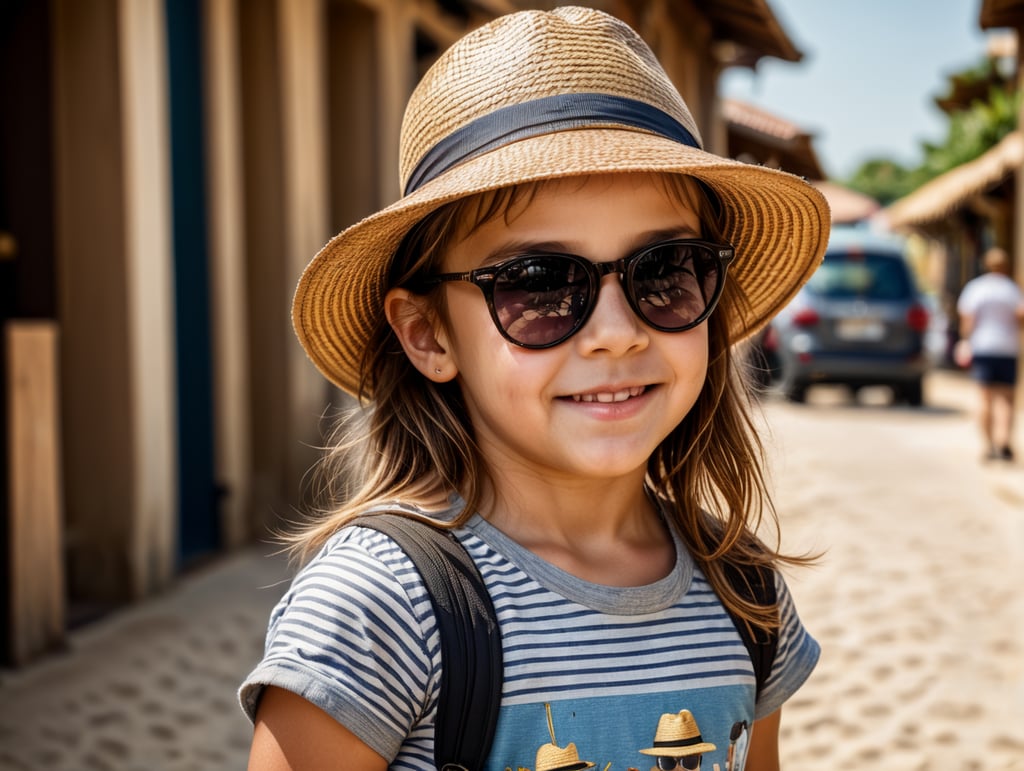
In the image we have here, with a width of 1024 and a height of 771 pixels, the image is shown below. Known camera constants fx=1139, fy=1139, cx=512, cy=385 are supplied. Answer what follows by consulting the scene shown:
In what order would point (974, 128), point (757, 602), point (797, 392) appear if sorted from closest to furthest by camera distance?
1. point (757, 602)
2. point (797, 392)
3. point (974, 128)

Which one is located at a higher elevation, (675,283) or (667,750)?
(675,283)

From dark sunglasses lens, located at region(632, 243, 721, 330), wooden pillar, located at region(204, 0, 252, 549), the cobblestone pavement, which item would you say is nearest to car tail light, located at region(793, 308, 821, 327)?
wooden pillar, located at region(204, 0, 252, 549)

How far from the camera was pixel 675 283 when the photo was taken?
1531 millimetres

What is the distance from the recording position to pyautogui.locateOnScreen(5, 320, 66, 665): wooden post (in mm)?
3777

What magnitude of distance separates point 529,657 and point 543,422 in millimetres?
315

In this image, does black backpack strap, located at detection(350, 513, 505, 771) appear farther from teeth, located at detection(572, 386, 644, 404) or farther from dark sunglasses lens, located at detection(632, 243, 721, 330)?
dark sunglasses lens, located at detection(632, 243, 721, 330)

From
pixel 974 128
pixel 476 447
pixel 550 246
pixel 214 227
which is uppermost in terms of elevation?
pixel 974 128

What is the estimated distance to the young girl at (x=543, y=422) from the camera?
1.30m

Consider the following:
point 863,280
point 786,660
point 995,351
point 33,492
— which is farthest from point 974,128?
point 786,660

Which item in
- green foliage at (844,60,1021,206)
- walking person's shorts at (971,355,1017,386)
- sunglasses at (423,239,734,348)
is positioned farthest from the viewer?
green foliage at (844,60,1021,206)

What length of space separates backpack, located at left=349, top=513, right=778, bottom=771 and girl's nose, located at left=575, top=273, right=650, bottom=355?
0.32m

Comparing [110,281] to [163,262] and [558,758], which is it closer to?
[163,262]

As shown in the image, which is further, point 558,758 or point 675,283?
point 675,283

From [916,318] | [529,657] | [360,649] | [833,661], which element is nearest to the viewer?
[360,649]
